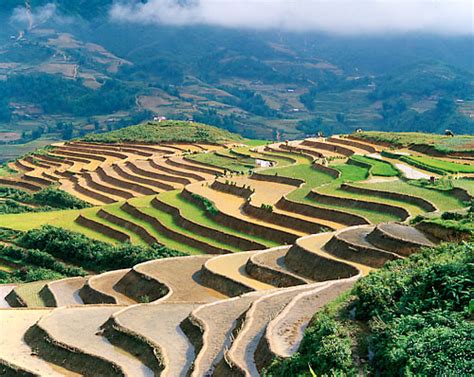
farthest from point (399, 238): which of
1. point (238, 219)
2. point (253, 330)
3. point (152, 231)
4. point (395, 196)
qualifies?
point (152, 231)

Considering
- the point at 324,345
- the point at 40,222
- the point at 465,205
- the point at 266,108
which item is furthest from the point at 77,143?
the point at 266,108

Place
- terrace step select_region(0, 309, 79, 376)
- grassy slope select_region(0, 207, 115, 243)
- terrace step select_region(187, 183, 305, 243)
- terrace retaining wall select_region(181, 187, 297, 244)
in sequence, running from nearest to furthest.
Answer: terrace step select_region(0, 309, 79, 376), terrace retaining wall select_region(181, 187, 297, 244), terrace step select_region(187, 183, 305, 243), grassy slope select_region(0, 207, 115, 243)

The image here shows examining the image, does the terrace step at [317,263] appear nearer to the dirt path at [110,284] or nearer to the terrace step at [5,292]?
the dirt path at [110,284]

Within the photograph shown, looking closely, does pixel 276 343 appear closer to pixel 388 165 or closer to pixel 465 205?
pixel 465 205

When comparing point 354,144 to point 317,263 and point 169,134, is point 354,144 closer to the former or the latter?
point 169,134

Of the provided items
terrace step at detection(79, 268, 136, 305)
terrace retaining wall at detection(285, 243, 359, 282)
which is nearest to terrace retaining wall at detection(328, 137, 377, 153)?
terrace step at detection(79, 268, 136, 305)

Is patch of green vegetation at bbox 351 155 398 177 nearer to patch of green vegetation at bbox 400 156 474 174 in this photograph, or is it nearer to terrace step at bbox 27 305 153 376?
patch of green vegetation at bbox 400 156 474 174

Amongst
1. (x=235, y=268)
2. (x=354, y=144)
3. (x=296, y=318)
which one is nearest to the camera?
(x=296, y=318)

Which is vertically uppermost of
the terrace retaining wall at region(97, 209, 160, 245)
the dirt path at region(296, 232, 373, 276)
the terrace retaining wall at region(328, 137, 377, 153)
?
the dirt path at region(296, 232, 373, 276)
